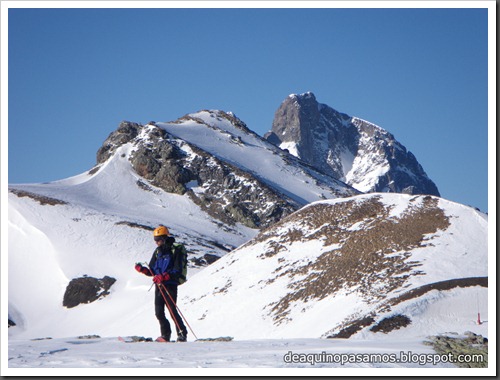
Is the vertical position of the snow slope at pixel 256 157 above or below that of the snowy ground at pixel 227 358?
above

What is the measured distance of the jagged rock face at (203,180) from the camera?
11339cm

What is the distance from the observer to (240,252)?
41906 mm

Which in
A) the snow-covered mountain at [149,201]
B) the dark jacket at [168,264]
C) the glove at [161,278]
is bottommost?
the glove at [161,278]

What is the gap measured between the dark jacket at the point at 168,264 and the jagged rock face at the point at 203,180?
9376 centimetres

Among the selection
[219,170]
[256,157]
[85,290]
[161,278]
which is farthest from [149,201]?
[161,278]

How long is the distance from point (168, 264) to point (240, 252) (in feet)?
85.5

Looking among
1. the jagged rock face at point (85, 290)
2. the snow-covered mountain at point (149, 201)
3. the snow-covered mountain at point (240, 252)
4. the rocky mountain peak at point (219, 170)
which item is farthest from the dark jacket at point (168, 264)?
the rocky mountain peak at point (219, 170)

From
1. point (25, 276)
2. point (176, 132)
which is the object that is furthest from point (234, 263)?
point (176, 132)

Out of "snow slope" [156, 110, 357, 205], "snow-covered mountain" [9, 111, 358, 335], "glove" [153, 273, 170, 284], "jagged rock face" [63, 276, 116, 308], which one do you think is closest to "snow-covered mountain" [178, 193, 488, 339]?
"glove" [153, 273, 170, 284]

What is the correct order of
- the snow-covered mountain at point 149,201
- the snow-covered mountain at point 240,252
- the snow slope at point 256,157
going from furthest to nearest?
the snow slope at point 256,157, the snow-covered mountain at point 149,201, the snow-covered mountain at point 240,252

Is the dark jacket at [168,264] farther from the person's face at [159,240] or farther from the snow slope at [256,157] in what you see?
the snow slope at [256,157]

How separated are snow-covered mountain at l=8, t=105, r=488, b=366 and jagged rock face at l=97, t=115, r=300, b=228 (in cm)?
28

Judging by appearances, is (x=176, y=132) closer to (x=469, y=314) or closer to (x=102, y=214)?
(x=102, y=214)

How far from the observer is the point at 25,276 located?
66938mm
